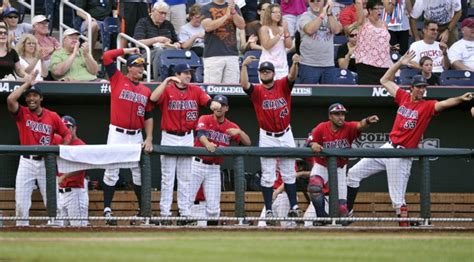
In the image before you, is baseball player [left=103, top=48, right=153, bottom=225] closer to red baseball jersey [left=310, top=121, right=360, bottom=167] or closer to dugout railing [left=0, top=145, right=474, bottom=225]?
dugout railing [left=0, top=145, right=474, bottom=225]

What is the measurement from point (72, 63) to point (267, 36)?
2513 mm

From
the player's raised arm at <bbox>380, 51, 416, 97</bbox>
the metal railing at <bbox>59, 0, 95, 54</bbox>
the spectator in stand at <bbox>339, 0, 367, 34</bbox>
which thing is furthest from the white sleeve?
the metal railing at <bbox>59, 0, 95, 54</bbox>

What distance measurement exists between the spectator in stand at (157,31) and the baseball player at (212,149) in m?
1.88

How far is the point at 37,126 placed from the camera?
566 inches

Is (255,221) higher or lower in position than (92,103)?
lower

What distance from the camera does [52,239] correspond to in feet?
38.2

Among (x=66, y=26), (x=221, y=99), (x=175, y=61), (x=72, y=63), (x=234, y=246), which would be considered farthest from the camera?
(x=66, y=26)

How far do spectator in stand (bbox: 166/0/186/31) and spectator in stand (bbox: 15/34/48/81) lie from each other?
8.47ft

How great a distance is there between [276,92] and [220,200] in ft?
4.83

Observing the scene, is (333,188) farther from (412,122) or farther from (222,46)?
(222,46)

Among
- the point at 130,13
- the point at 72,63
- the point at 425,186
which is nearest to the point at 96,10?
the point at 130,13

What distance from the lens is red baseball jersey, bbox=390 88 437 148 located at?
1470cm

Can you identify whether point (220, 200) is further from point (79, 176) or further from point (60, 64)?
point (60, 64)

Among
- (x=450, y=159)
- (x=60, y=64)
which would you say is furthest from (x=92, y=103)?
(x=450, y=159)
